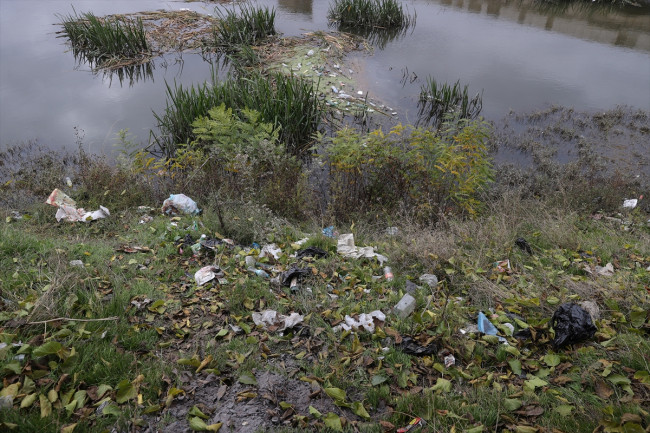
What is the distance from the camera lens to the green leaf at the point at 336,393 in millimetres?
2357

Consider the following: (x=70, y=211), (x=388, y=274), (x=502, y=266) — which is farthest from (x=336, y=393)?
(x=70, y=211)

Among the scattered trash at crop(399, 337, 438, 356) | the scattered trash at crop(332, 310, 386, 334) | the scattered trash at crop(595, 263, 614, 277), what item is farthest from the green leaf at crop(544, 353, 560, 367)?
the scattered trash at crop(595, 263, 614, 277)

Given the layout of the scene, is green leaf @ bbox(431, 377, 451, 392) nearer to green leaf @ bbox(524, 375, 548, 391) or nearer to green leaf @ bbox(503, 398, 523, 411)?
green leaf @ bbox(503, 398, 523, 411)

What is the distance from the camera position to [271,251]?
13.1 ft

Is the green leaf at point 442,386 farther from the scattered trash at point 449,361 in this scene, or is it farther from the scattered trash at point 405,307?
the scattered trash at point 405,307

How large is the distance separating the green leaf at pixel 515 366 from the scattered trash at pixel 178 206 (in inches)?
141

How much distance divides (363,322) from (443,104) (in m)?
6.32

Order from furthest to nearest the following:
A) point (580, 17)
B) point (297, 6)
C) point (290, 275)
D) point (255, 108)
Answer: point (297, 6), point (580, 17), point (255, 108), point (290, 275)

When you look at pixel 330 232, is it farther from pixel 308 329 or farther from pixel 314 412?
pixel 314 412

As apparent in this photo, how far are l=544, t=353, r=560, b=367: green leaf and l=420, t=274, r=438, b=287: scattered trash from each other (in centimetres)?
101

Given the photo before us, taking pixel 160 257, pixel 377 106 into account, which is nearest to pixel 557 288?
pixel 160 257

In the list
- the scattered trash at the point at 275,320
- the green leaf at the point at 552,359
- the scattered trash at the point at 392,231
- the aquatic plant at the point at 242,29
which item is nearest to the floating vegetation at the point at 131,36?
the aquatic plant at the point at 242,29

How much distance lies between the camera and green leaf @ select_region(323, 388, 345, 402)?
236 cm

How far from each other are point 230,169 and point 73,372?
127 inches
